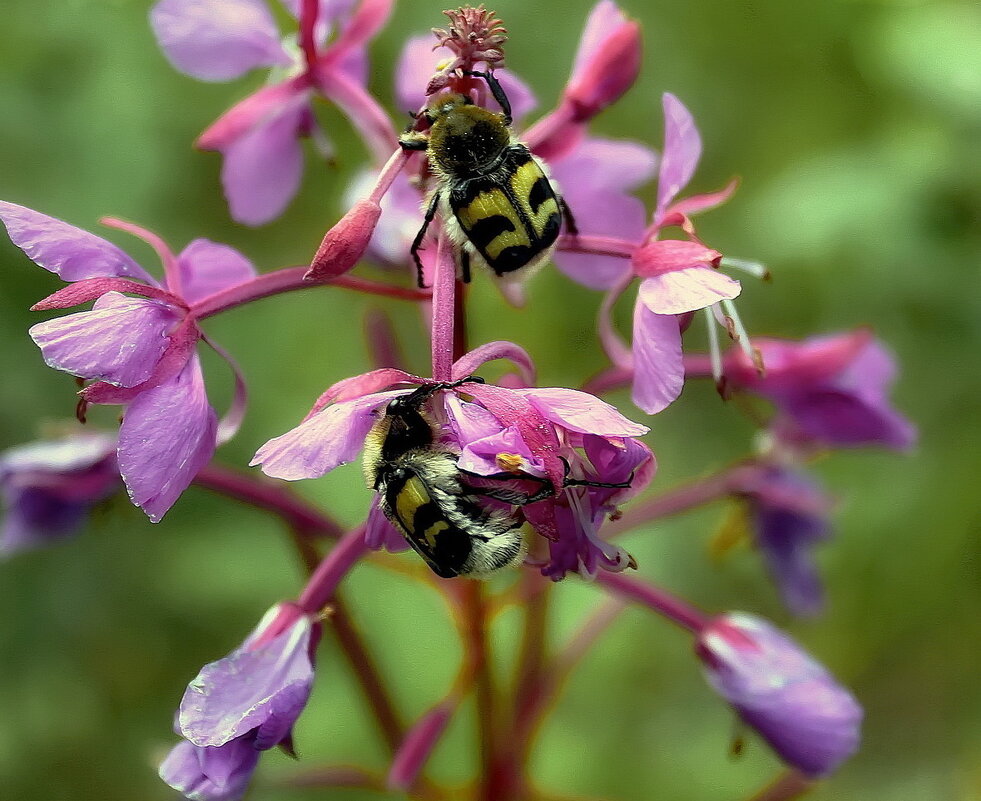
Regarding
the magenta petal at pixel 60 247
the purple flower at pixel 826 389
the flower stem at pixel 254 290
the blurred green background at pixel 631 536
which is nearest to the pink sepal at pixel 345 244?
the flower stem at pixel 254 290

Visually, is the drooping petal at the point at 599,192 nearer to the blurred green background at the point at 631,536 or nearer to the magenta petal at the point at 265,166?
the magenta petal at the point at 265,166

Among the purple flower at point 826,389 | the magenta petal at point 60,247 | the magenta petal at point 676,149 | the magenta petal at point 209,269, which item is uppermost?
the magenta petal at point 676,149

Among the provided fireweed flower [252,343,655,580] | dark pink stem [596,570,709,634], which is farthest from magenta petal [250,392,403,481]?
dark pink stem [596,570,709,634]

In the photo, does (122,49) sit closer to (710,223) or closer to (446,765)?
(710,223)

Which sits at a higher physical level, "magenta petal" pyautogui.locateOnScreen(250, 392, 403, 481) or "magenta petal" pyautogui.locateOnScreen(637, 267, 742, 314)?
"magenta petal" pyautogui.locateOnScreen(637, 267, 742, 314)

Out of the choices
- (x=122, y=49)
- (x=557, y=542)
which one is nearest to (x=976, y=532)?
(x=557, y=542)

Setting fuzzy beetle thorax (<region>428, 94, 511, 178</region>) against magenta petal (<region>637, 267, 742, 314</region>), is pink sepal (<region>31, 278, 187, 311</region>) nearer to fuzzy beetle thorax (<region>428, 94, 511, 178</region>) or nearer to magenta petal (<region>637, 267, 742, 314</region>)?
fuzzy beetle thorax (<region>428, 94, 511, 178</region>)

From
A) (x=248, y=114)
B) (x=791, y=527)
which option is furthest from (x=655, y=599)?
(x=248, y=114)
